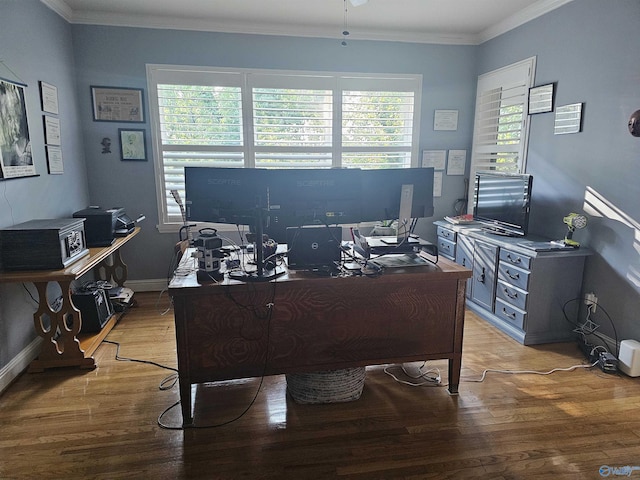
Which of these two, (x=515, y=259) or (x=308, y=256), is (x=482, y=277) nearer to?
(x=515, y=259)

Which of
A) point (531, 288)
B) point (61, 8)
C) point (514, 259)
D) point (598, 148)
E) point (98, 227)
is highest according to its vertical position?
point (61, 8)

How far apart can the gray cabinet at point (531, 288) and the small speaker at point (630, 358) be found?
0.52m

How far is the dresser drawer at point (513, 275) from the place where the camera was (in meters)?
3.07

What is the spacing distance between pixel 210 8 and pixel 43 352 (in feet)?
10.1

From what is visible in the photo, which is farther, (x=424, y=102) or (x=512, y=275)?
(x=424, y=102)

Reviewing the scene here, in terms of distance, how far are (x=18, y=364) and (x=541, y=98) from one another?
4490mm

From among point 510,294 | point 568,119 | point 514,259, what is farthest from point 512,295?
point 568,119

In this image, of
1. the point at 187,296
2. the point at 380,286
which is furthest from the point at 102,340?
the point at 380,286

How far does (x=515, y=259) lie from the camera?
3160 mm

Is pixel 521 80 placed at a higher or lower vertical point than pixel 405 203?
higher

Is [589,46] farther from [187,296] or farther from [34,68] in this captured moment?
[34,68]

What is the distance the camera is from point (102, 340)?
311cm

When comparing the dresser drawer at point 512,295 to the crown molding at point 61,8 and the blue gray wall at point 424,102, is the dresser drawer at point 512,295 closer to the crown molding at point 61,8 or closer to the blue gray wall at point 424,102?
the blue gray wall at point 424,102

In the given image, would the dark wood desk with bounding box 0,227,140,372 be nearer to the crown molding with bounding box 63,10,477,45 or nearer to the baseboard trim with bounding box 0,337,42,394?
the baseboard trim with bounding box 0,337,42,394
